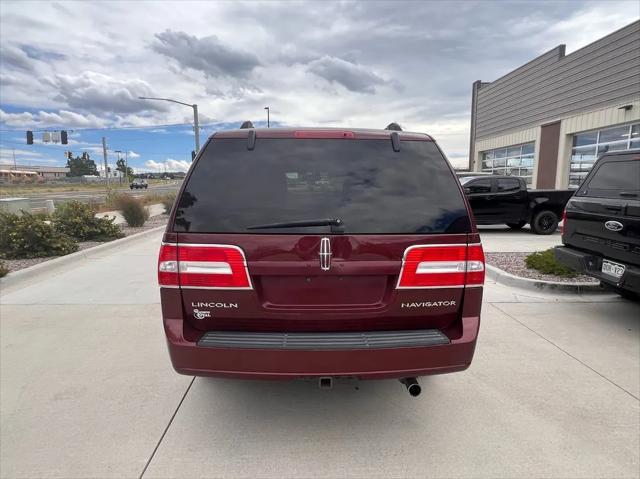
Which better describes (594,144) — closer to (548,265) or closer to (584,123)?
(584,123)

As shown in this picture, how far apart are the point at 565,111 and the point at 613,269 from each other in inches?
722

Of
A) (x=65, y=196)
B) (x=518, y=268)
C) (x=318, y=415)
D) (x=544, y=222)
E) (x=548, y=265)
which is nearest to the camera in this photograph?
(x=318, y=415)

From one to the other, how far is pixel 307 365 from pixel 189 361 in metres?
0.68

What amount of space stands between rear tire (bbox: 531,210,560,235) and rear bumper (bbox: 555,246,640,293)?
719cm

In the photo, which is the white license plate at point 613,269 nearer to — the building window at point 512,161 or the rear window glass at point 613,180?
the rear window glass at point 613,180

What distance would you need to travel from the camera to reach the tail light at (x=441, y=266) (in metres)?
2.38

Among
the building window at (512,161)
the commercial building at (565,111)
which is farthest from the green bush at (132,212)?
the commercial building at (565,111)

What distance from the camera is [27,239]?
7766mm

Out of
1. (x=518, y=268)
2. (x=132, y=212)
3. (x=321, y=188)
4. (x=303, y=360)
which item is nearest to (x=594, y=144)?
(x=518, y=268)

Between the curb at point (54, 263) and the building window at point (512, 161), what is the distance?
1738 centimetres

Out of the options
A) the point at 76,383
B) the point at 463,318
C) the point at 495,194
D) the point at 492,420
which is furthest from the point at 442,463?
the point at 495,194

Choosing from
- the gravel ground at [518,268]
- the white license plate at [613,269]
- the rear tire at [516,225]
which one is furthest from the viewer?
the rear tire at [516,225]

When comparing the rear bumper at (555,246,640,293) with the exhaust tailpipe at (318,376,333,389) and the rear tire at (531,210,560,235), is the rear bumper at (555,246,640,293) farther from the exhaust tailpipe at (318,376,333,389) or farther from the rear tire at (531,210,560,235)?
the rear tire at (531,210,560,235)

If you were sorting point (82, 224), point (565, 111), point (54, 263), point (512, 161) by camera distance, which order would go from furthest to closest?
point (512, 161) → point (565, 111) → point (82, 224) → point (54, 263)
